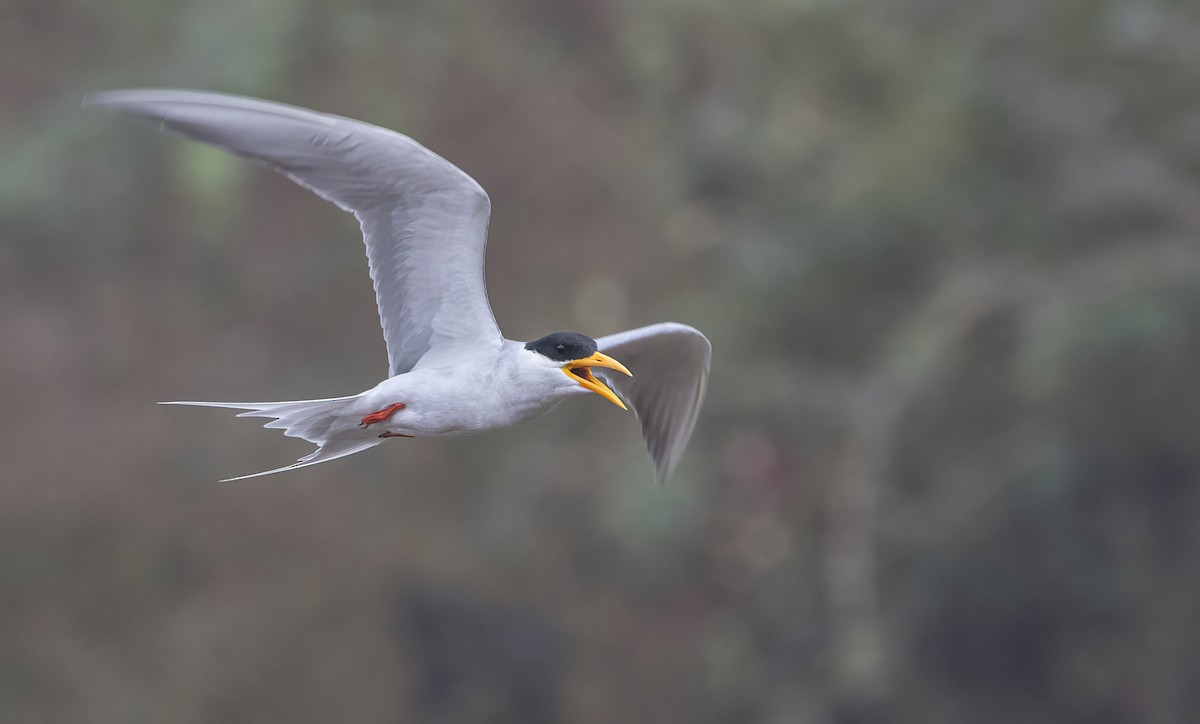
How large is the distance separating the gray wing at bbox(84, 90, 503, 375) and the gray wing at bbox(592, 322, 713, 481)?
858mm

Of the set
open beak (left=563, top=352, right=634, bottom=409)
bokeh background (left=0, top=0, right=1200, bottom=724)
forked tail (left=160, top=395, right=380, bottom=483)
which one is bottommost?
bokeh background (left=0, top=0, right=1200, bottom=724)

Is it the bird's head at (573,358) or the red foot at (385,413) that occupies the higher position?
the bird's head at (573,358)

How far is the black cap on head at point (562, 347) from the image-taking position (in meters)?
4.66

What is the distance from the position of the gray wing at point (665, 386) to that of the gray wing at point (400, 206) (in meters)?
0.86

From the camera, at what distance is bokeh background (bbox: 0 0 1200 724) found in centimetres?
1090

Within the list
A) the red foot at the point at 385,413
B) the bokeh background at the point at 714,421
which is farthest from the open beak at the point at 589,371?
the bokeh background at the point at 714,421

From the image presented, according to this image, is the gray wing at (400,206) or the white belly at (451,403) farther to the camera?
the gray wing at (400,206)

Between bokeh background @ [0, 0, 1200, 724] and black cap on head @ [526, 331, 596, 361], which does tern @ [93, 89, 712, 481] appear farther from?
bokeh background @ [0, 0, 1200, 724]

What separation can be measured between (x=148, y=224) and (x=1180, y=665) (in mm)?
7896

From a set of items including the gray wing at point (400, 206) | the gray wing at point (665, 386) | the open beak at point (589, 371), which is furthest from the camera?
the gray wing at point (665, 386)

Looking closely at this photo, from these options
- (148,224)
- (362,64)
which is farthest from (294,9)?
(148,224)

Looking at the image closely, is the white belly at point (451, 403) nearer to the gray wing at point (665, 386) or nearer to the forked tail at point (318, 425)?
the forked tail at point (318, 425)

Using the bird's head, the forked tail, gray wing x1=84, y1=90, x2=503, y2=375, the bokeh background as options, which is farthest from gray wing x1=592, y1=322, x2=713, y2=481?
the bokeh background

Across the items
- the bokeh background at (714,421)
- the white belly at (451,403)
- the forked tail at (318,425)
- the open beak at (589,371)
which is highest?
the open beak at (589,371)
